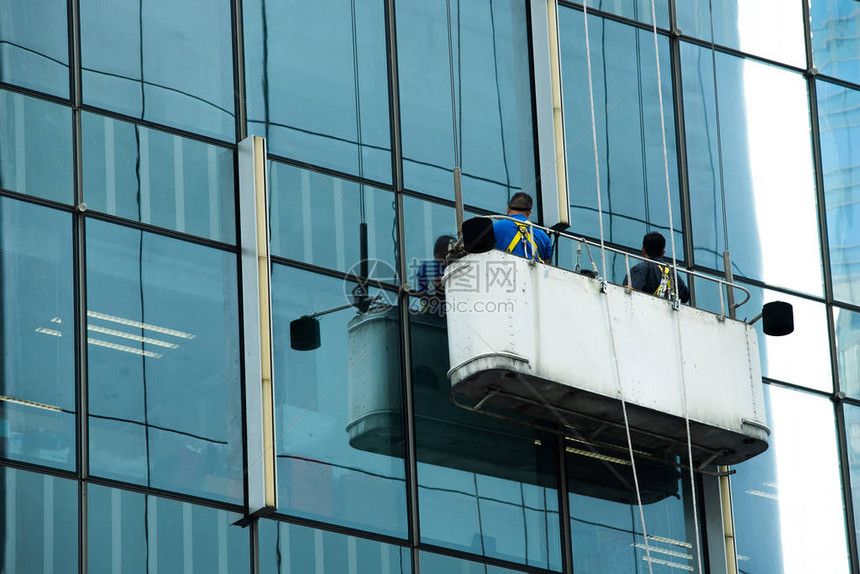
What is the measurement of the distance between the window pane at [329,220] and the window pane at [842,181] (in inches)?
284

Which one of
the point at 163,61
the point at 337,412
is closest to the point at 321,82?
the point at 163,61

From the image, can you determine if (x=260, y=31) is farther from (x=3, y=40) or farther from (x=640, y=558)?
(x=640, y=558)

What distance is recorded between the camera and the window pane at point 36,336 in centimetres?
1602

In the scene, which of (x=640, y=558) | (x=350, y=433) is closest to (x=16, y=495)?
(x=350, y=433)

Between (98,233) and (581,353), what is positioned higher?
(98,233)

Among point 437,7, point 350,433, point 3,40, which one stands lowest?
point 350,433

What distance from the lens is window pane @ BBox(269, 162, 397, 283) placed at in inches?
721

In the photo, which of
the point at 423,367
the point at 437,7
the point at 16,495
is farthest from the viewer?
the point at 437,7

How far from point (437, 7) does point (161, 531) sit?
7.65 metres

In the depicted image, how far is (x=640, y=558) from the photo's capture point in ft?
63.7

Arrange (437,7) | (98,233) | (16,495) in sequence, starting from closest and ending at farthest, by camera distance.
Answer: (16,495)
(98,233)
(437,7)

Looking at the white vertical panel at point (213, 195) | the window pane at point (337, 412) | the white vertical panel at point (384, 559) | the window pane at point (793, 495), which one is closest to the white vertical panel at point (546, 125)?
the window pane at point (337, 412)

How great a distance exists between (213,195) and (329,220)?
140 cm

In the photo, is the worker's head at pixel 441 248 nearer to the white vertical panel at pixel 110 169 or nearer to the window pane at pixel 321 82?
the window pane at pixel 321 82
